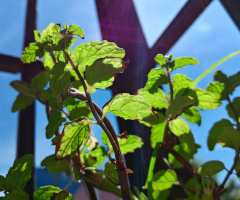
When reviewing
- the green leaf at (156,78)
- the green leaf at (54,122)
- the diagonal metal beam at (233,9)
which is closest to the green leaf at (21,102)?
the green leaf at (54,122)

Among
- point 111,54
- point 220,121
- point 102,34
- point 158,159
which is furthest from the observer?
point 102,34

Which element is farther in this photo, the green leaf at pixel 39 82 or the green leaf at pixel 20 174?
the green leaf at pixel 39 82

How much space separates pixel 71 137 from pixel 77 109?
0.27 feet

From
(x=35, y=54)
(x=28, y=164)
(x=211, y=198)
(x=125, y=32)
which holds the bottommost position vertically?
(x=211, y=198)

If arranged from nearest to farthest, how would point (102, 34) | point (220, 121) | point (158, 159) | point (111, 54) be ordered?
point (111, 54) → point (220, 121) → point (158, 159) → point (102, 34)

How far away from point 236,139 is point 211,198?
9 centimetres

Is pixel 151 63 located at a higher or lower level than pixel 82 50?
higher

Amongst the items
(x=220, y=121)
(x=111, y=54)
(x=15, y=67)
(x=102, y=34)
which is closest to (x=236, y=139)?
(x=220, y=121)

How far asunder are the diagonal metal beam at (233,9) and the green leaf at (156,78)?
0.21 m

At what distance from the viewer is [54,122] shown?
1.04 ft

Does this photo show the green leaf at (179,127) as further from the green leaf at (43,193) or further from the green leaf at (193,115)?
the green leaf at (43,193)

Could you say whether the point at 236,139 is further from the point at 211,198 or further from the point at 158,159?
the point at 158,159

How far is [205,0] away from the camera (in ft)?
1.37

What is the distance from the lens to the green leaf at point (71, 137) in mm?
221
